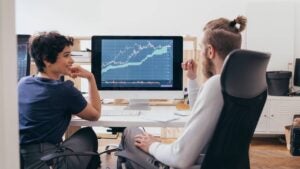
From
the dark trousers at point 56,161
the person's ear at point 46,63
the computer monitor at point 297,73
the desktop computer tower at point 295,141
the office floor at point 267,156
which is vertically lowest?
the office floor at point 267,156

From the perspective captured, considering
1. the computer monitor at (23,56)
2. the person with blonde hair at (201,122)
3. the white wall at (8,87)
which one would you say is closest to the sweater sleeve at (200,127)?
the person with blonde hair at (201,122)

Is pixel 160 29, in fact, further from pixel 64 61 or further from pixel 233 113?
pixel 233 113

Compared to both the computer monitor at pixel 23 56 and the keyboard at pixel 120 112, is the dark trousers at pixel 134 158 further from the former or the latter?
the computer monitor at pixel 23 56

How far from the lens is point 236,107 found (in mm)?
1231

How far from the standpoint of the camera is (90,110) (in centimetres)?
197

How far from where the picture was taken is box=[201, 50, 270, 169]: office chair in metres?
1.21

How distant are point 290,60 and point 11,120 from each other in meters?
4.38

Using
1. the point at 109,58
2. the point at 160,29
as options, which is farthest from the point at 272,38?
the point at 109,58

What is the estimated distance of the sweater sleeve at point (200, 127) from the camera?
4.21ft

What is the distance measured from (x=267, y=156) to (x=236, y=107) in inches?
114

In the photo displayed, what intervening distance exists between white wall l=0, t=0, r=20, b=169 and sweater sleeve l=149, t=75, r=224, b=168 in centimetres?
82

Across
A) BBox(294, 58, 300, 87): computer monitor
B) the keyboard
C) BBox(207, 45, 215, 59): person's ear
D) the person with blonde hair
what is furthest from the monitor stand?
BBox(294, 58, 300, 87): computer monitor

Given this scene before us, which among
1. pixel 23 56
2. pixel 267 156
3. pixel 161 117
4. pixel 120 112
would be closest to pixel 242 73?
pixel 161 117

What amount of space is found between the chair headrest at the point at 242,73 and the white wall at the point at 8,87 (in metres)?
0.78
